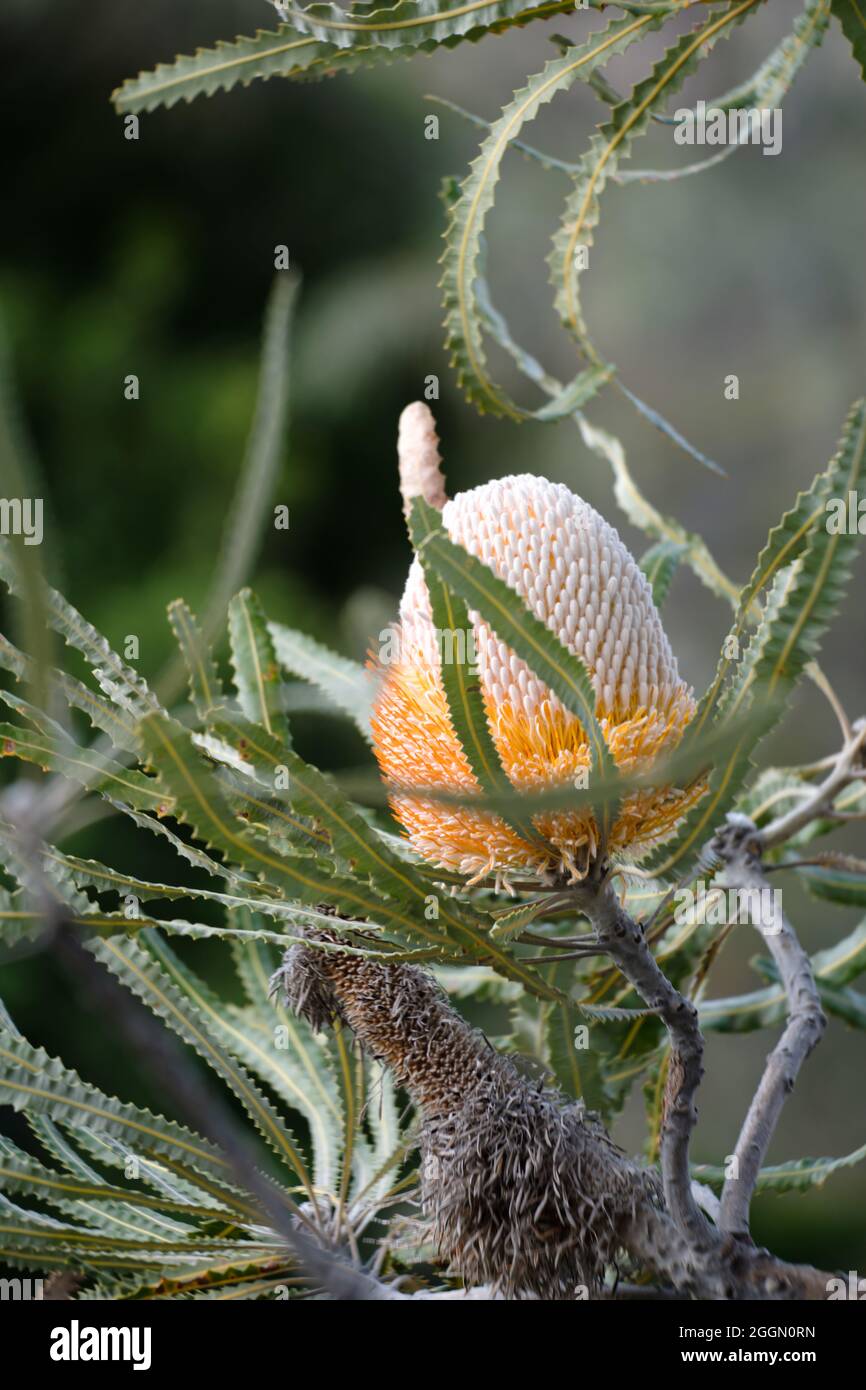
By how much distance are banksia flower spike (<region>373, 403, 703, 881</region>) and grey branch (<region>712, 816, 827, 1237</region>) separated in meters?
0.07

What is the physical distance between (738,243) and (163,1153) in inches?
78.7

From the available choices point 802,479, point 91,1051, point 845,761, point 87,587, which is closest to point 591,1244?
point 845,761

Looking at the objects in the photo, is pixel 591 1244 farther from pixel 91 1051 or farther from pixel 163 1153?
pixel 91 1051

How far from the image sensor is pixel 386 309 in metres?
1.93

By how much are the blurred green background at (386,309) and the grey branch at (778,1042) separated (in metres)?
1.34

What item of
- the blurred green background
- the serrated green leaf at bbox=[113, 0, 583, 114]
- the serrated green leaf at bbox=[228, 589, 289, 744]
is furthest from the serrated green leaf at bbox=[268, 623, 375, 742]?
the blurred green background

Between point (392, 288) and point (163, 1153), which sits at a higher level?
point (392, 288)

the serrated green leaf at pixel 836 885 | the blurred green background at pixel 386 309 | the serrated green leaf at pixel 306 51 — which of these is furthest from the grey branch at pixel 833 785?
the blurred green background at pixel 386 309

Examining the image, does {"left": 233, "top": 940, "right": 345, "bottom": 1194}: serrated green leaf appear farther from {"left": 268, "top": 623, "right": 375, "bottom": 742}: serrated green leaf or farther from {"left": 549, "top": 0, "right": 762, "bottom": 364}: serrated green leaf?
{"left": 549, "top": 0, "right": 762, "bottom": 364}: serrated green leaf

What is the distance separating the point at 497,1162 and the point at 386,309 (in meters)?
1.80

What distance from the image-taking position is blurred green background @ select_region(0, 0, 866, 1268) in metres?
1.80

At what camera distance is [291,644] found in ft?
1.47

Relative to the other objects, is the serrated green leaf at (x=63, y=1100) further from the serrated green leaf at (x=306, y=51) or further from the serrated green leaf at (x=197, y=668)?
the serrated green leaf at (x=306, y=51)

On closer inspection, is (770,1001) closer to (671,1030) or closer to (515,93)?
(671,1030)
